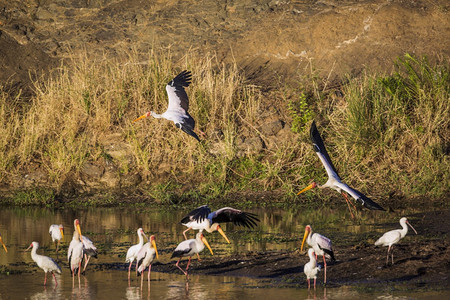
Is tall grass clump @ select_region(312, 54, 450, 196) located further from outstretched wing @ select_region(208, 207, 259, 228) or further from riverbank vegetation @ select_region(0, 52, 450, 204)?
outstretched wing @ select_region(208, 207, 259, 228)

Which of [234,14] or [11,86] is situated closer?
[11,86]

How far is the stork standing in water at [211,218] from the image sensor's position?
10188mm

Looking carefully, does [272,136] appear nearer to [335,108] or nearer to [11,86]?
[335,108]

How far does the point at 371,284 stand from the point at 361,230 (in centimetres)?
331

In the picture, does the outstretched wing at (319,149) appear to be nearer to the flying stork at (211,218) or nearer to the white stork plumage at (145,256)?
the flying stork at (211,218)

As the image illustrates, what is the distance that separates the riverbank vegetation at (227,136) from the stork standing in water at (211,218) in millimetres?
4216

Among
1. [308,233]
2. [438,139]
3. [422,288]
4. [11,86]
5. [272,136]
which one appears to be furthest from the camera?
[11,86]

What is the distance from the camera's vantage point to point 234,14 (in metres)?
21.8

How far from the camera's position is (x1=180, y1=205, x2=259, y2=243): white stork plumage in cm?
1019

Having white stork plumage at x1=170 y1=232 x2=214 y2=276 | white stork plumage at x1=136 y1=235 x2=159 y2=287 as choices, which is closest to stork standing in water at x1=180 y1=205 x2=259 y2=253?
white stork plumage at x1=170 y1=232 x2=214 y2=276

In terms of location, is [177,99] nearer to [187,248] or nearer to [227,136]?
[227,136]

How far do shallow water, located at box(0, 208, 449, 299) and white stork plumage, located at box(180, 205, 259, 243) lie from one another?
0.39m

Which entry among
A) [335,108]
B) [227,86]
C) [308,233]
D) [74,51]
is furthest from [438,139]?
[74,51]

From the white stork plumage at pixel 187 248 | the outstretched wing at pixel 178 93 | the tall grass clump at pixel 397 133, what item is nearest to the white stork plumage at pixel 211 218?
the white stork plumage at pixel 187 248
